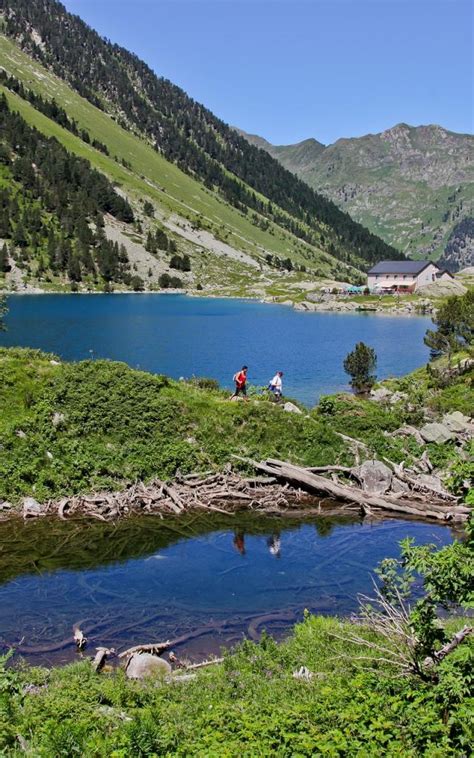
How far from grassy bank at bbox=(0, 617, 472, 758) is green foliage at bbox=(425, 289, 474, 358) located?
44.9 meters

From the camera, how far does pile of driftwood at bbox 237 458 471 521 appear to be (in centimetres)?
2627

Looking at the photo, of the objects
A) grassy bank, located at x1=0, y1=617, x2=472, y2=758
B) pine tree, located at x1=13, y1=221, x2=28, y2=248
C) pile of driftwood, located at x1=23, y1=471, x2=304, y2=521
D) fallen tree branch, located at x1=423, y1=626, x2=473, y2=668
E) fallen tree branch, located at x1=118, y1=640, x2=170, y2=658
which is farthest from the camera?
pine tree, located at x1=13, y1=221, x2=28, y2=248

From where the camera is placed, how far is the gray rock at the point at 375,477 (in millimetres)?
28125

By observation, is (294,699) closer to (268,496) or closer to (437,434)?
(268,496)

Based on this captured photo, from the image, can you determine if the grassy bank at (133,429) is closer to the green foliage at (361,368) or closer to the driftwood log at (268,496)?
the driftwood log at (268,496)

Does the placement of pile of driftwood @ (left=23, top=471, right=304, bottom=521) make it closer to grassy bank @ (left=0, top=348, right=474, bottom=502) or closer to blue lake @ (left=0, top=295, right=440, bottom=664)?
grassy bank @ (left=0, top=348, right=474, bottom=502)

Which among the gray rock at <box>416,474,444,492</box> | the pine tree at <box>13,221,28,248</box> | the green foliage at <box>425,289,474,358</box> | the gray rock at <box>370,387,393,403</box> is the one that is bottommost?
the gray rock at <box>416,474,444,492</box>

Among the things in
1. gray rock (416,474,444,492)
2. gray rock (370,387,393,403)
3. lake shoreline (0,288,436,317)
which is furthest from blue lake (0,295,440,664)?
lake shoreline (0,288,436,317)

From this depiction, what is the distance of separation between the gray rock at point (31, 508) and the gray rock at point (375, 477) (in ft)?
47.7

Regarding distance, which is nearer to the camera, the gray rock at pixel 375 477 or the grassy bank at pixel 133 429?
the grassy bank at pixel 133 429

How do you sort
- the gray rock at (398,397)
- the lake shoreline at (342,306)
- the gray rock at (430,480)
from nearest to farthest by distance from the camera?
the gray rock at (430,480), the gray rock at (398,397), the lake shoreline at (342,306)

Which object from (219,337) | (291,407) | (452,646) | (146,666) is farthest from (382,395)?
(219,337)

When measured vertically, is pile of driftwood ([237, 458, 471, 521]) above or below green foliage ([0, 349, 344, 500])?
below

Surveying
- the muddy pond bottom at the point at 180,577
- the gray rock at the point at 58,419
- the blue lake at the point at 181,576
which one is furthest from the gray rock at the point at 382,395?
the gray rock at the point at 58,419
